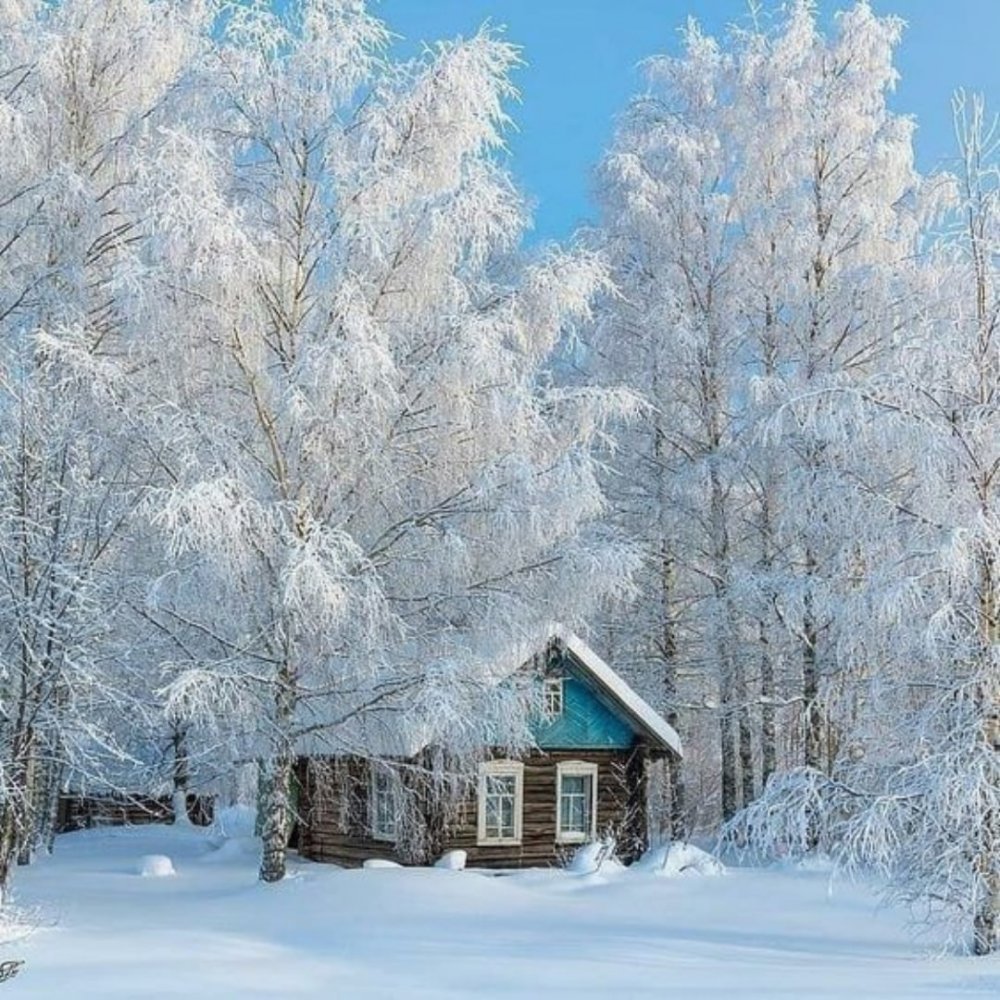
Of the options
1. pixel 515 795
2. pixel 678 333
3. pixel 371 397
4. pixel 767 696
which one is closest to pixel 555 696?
pixel 515 795

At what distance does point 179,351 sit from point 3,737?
4528mm

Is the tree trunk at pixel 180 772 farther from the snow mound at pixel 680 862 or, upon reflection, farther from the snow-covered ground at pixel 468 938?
the snow mound at pixel 680 862

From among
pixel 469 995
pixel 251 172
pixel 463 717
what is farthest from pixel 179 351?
pixel 469 995

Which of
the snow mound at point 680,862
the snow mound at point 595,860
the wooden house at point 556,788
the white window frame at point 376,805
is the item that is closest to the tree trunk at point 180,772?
the wooden house at point 556,788

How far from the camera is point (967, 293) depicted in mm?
11367

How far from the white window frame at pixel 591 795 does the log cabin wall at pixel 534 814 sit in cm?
6

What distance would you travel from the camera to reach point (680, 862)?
635 inches

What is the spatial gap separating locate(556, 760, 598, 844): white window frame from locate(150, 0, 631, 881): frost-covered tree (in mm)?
4000

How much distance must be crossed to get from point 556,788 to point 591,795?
526 millimetres

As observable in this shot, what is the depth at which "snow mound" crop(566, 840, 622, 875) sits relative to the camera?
16062 millimetres

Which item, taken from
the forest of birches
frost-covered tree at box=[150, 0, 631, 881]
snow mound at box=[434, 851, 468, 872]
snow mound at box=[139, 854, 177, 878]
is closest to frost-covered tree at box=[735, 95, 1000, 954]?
the forest of birches

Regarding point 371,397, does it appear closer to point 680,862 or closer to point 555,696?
point 555,696

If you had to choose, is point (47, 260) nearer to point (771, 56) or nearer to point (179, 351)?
point (179, 351)

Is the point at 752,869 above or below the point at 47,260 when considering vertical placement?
below
